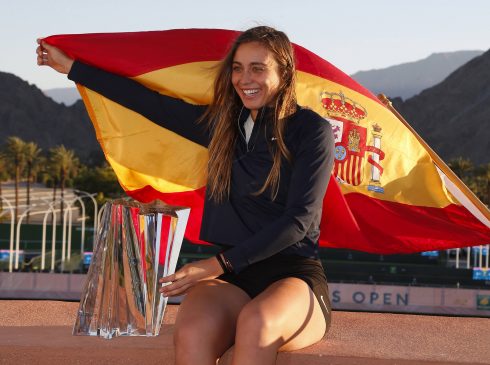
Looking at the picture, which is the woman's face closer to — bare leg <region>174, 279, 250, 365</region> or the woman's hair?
the woman's hair

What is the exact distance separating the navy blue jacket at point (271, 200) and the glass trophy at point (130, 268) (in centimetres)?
20

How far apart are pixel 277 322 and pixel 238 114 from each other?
44.6 inches

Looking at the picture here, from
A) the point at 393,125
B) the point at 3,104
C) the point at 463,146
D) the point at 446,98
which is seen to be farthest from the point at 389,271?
the point at 3,104

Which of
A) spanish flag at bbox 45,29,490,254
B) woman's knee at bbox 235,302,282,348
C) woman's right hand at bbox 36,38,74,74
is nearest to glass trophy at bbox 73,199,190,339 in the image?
woman's knee at bbox 235,302,282,348

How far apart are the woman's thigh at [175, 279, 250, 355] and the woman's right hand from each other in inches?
76.8

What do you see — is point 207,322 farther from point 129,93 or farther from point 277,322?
point 129,93

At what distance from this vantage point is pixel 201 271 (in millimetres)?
3379

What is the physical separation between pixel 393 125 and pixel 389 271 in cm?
3204

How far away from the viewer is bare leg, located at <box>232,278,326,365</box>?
9.82 ft

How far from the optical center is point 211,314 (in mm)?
3188

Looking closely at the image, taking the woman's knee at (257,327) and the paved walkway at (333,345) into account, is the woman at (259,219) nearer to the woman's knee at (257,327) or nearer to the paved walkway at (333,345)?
the woman's knee at (257,327)

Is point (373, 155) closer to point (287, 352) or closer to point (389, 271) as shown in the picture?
point (287, 352)

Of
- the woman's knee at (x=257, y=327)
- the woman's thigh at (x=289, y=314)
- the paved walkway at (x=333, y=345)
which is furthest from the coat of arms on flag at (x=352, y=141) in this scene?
the woman's knee at (x=257, y=327)

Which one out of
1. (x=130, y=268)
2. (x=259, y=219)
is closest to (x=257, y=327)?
(x=259, y=219)
